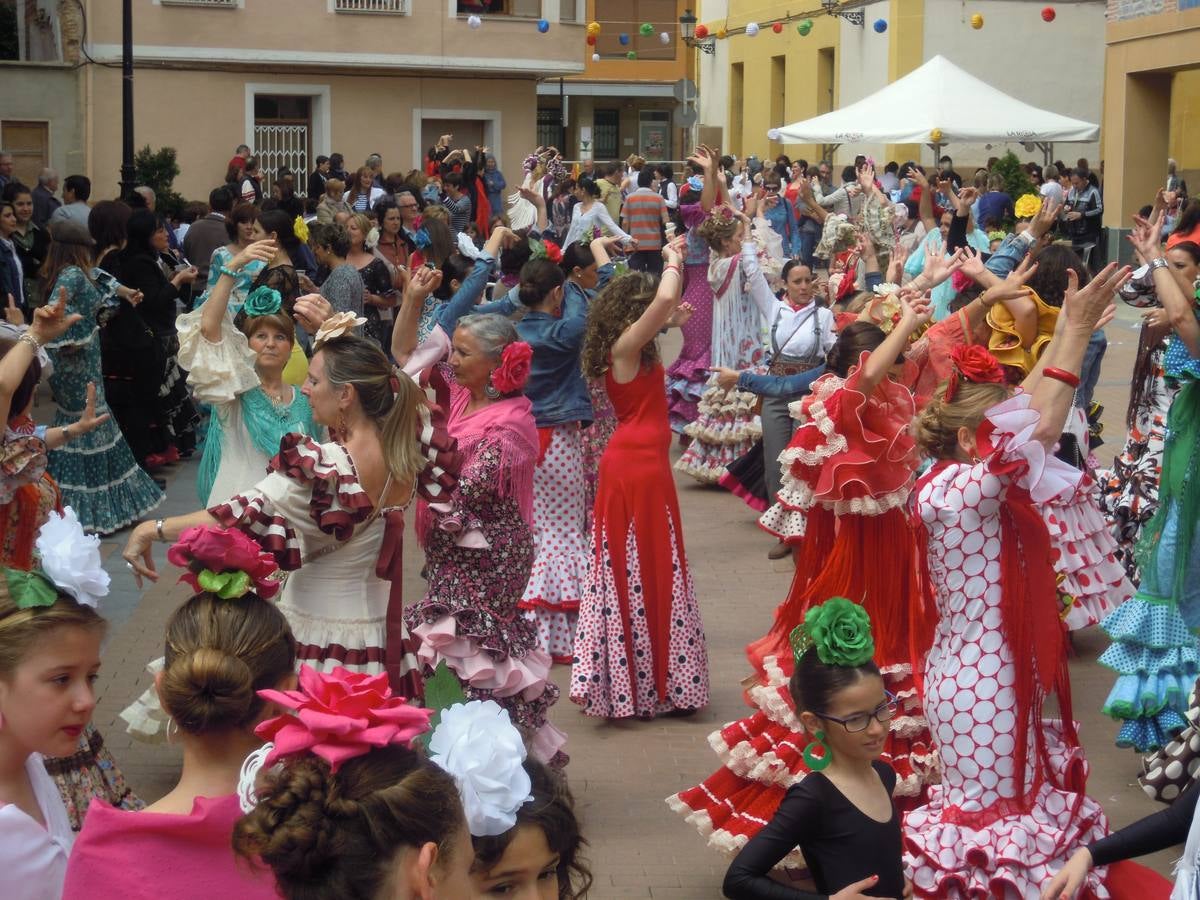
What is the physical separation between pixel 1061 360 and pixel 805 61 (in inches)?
1518

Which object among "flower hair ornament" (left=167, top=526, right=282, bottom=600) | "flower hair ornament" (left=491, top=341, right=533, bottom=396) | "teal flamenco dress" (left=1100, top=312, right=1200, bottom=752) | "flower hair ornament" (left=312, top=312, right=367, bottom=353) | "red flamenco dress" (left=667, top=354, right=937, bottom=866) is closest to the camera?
"flower hair ornament" (left=167, top=526, right=282, bottom=600)

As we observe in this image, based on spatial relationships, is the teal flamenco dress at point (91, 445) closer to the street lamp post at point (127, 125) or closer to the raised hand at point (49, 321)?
the raised hand at point (49, 321)

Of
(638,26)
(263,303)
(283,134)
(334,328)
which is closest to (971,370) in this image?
(334,328)

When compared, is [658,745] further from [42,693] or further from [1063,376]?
[42,693]

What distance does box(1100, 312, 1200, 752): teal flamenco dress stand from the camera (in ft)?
21.4

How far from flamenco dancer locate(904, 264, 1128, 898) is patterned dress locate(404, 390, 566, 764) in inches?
62.3

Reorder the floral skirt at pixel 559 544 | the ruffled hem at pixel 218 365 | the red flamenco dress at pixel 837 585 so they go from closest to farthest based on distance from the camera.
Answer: the red flamenco dress at pixel 837 585 → the ruffled hem at pixel 218 365 → the floral skirt at pixel 559 544

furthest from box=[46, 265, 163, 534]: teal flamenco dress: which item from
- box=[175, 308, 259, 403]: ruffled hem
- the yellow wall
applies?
the yellow wall

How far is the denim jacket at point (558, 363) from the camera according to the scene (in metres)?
8.67

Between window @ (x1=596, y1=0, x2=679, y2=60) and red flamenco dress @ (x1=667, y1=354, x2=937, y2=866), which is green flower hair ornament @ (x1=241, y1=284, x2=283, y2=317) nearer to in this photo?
red flamenco dress @ (x1=667, y1=354, x2=937, y2=866)

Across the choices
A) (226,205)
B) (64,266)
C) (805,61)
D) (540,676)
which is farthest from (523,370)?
(805,61)

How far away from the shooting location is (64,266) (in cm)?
1064

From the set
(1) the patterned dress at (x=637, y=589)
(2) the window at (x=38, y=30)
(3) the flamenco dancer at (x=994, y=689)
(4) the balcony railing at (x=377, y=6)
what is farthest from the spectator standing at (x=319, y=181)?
(3) the flamenco dancer at (x=994, y=689)

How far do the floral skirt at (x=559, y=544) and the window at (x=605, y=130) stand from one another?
46516mm
